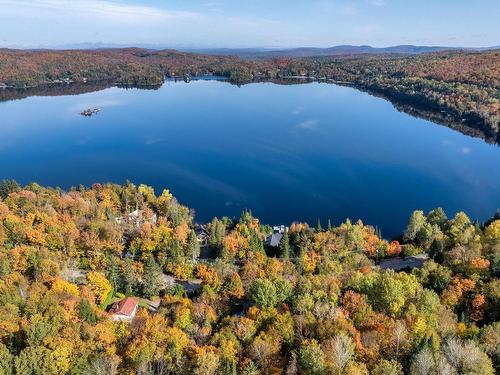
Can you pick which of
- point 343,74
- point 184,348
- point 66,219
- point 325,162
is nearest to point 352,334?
point 184,348

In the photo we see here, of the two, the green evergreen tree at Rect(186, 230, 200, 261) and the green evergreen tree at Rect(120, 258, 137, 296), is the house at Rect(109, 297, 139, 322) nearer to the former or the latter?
the green evergreen tree at Rect(120, 258, 137, 296)

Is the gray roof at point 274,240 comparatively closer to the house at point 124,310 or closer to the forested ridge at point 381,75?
the house at point 124,310

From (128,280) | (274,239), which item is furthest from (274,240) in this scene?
(128,280)

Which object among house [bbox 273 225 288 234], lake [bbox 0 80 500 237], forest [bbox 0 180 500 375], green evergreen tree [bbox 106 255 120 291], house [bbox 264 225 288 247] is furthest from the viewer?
lake [bbox 0 80 500 237]

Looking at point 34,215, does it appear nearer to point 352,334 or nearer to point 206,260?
point 206,260

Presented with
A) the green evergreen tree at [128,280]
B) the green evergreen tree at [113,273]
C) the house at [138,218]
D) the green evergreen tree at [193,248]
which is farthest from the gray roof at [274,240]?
the green evergreen tree at [113,273]

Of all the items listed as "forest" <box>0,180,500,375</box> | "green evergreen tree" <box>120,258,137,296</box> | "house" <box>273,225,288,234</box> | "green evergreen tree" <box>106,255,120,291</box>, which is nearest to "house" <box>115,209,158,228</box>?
"forest" <box>0,180,500,375</box>
